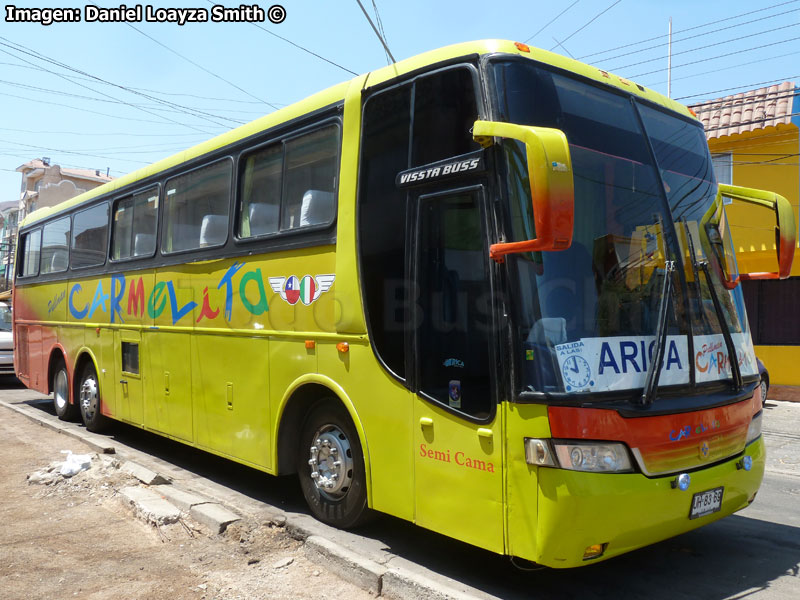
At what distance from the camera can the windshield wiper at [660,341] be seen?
4.04 metres

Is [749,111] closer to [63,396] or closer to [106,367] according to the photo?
[106,367]

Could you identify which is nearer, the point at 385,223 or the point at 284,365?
the point at 385,223

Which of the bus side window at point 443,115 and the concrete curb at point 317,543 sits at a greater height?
the bus side window at point 443,115

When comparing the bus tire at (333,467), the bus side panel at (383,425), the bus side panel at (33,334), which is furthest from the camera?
the bus side panel at (33,334)

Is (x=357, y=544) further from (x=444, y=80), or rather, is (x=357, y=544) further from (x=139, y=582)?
(x=444, y=80)

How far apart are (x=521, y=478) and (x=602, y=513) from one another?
460mm

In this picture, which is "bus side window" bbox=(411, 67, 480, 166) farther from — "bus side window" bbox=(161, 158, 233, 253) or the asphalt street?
"bus side window" bbox=(161, 158, 233, 253)

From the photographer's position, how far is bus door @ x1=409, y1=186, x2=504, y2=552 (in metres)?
4.10

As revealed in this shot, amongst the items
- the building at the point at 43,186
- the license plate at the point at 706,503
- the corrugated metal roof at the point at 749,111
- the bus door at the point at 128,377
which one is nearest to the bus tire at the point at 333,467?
the license plate at the point at 706,503

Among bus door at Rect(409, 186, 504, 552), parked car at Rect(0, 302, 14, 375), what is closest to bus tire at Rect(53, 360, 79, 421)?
parked car at Rect(0, 302, 14, 375)

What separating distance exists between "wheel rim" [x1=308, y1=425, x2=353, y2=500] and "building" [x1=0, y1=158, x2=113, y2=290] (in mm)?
62280

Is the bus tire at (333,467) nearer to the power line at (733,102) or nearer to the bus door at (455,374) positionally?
the bus door at (455,374)

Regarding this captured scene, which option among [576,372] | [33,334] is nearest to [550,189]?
[576,372]

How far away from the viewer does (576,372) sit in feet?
12.7
